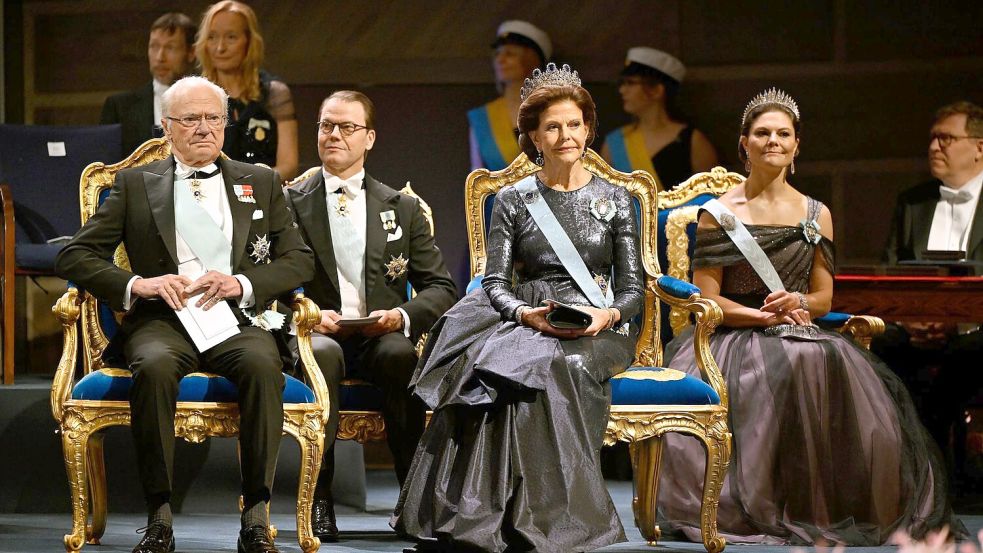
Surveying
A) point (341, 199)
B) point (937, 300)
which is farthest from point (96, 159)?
point (937, 300)

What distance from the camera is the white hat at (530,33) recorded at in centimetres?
684

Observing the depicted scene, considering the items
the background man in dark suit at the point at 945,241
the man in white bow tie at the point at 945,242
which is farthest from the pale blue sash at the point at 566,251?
the man in white bow tie at the point at 945,242

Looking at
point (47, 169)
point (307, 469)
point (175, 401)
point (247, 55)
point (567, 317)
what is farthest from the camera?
point (47, 169)

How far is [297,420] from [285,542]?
0.58 metres

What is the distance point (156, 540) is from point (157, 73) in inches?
116

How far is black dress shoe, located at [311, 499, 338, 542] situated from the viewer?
14.1ft

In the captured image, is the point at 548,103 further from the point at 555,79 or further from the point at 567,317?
the point at 567,317

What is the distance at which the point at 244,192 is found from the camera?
13.7 feet

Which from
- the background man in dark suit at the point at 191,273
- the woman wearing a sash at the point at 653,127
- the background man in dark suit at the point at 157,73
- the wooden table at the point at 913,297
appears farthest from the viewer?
the woman wearing a sash at the point at 653,127

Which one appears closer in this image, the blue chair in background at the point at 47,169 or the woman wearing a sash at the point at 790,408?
the woman wearing a sash at the point at 790,408

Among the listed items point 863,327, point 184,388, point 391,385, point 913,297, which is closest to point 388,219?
point 391,385

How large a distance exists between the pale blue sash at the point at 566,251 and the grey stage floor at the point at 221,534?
0.78 meters

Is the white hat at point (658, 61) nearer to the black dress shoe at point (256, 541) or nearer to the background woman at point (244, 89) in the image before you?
the background woman at point (244, 89)

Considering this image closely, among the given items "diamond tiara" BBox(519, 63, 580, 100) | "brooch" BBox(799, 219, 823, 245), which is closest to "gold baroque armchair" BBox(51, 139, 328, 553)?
"diamond tiara" BBox(519, 63, 580, 100)
